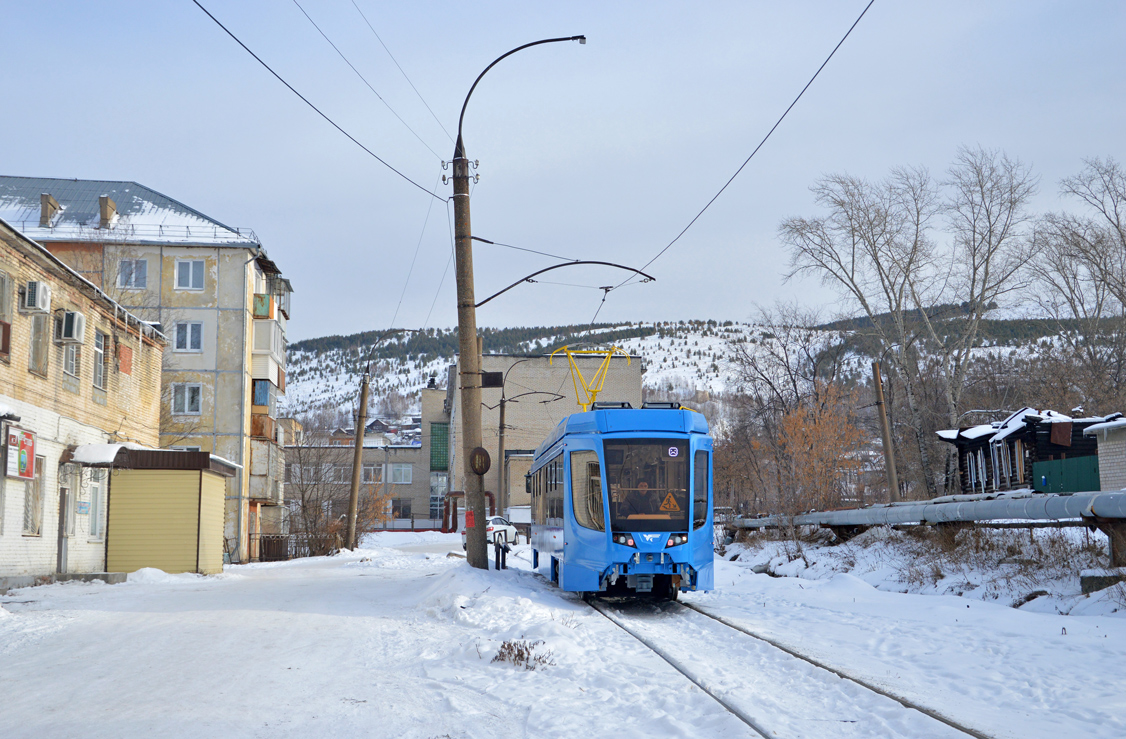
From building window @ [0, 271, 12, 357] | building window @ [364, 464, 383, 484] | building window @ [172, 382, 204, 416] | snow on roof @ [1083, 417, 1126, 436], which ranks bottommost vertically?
snow on roof @ [1083, 417, 1126, 436]

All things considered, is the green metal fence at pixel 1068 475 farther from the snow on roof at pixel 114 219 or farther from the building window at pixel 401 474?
the building window at pixel 401 474

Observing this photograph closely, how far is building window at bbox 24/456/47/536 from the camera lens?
19.6 m

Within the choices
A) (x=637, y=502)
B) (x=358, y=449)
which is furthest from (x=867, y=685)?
(x=358, y=449)

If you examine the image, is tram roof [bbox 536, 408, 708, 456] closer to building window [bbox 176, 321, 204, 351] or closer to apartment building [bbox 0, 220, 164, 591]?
apartment building [bbox 0, 220, 164, 591]

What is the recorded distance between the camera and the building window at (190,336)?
4294 cm

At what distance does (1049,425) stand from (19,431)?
32252 millimetres

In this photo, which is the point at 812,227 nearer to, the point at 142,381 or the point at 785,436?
the point at 785,436

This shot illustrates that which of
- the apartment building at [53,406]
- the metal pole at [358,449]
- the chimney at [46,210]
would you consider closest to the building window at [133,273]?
the chimney at [46,210]

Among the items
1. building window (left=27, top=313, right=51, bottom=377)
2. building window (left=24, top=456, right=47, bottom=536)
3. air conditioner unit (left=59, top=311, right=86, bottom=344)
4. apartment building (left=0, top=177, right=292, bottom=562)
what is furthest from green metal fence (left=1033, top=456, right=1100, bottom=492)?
apartment building (left=0, top=177, right=292, bottom=562)

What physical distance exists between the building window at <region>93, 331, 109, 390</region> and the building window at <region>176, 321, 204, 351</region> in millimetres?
19306

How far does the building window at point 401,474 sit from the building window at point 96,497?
78.5 m

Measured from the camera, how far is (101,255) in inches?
1620

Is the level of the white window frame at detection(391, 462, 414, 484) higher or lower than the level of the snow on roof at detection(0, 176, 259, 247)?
lower

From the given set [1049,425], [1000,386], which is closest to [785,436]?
[1049,425]
